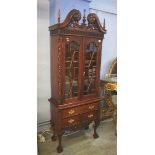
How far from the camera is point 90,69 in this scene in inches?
108

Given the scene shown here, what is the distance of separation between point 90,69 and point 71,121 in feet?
2.81

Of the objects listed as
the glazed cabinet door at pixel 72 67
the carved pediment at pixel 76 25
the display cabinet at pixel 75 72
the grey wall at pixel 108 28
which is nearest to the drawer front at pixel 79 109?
the display cabinet at pixel 75 72

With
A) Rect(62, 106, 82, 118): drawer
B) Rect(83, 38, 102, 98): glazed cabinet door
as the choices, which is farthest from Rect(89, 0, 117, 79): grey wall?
Rect(62, 106, 82, 118): drawer

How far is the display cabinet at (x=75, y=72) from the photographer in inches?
94.3

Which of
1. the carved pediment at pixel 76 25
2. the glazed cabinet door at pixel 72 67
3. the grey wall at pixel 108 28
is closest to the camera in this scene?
the carved pediment at pixel 76 25

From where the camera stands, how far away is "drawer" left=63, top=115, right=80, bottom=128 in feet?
8.25

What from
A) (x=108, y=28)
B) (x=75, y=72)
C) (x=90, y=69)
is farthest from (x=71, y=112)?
(x=108, y=28)

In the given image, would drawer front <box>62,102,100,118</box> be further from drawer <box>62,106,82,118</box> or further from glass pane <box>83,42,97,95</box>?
glass pane <box>83,42,97,95</box>

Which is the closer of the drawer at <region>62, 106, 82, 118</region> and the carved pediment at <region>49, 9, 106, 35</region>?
the carved pediment at <region>49, 9, 106, 35</region>

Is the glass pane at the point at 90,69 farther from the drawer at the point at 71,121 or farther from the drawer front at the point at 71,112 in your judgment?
the drawer at the point at 71,121

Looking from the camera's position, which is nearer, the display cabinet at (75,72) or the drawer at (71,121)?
the display cabinet at (75,72)

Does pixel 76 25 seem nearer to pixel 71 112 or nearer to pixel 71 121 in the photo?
pixel 71 112

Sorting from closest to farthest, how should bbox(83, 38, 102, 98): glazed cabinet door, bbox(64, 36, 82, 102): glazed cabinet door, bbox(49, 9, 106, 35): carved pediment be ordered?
bbox(49, 9, 106, 35): carved pediment → bbox(64, 36, 82, 102): glazed cabinet door → bbox(83, 38, 102, 98): glazed cabinet door
